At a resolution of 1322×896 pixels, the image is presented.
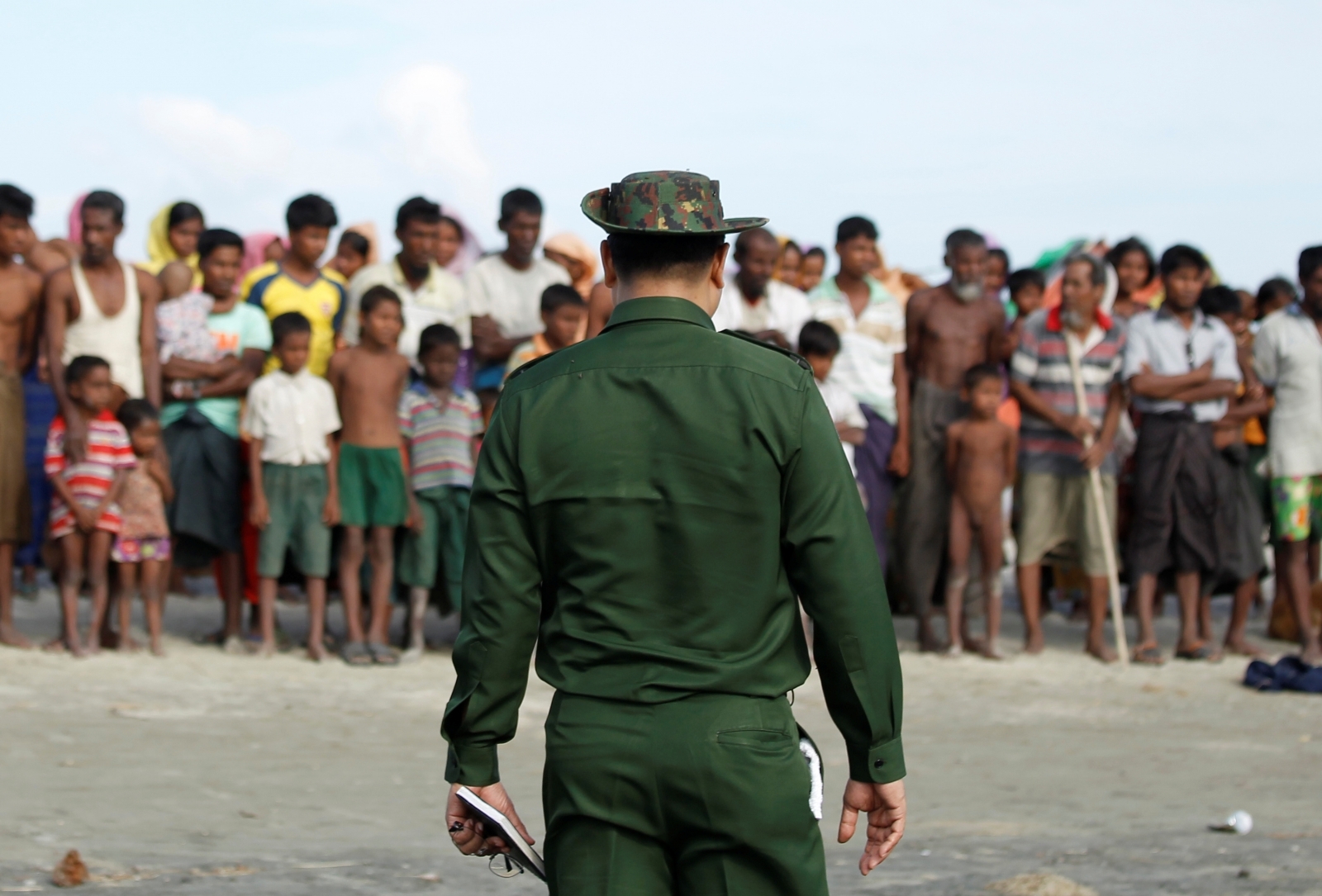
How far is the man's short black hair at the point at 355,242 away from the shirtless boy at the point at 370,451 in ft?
8.96

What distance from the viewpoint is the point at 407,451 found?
28.0ft

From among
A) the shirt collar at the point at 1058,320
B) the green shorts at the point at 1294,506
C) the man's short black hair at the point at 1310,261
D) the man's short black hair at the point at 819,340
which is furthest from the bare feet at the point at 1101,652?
the man's short black hair at the point at 1310,261

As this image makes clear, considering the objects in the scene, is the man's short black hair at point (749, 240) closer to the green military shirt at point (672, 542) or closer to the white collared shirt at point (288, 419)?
the white collared shirt at point (288, 419)

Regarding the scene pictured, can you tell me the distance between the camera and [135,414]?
26.0 ft

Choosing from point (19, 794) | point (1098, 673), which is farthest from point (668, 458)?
point (1098, 673)

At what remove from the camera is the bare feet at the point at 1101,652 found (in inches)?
354

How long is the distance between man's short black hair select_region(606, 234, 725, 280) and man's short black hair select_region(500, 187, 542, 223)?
654 centimetres

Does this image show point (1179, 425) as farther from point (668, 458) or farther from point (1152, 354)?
point (668, 458)

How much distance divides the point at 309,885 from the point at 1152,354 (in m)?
6.16

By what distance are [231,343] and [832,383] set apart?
325 centimetres

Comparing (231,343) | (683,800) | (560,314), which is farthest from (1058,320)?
(683,800)

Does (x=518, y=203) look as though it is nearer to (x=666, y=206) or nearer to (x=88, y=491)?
(x=88, y=491)

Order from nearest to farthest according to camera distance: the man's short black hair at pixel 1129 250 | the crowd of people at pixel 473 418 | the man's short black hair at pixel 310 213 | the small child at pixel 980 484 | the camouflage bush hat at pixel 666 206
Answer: the camouflage bush hat at pixel 666 206
the crowd of people at pixel 473 418
the man's short black hair at pixel 310 213
the small child at pixel 980 484
the man's short black hair at pixel 1129 250

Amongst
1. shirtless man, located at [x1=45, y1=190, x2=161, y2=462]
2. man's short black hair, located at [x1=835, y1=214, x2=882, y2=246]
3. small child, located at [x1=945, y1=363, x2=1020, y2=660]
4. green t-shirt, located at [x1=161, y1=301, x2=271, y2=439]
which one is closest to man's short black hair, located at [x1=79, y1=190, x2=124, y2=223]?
shirtless man, located at [x1=45, y1=190, x2=161, y2=462]
